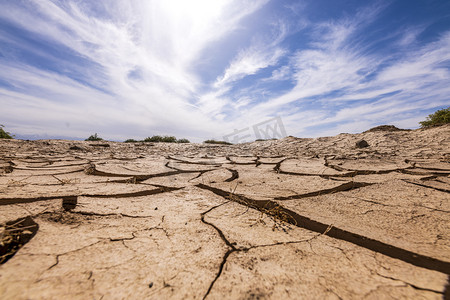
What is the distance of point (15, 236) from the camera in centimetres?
72

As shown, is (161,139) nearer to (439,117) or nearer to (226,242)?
(226,242)

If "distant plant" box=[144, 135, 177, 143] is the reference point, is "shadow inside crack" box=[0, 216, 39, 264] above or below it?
below

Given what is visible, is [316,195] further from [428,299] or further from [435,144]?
[435,144]

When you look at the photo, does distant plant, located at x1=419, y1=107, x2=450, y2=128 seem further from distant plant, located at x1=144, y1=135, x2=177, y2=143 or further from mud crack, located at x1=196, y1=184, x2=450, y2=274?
distant plant, located at x1=144, y1=135, x2=177, y2=143

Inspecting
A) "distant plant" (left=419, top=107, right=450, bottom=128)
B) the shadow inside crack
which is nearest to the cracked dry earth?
the shadow inside crack

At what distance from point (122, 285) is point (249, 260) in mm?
409

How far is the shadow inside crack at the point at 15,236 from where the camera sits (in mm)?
630

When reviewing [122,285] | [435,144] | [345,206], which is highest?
[435,144]

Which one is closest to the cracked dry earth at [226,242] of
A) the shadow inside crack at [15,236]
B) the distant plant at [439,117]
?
the shadow inside crack at [15,236]

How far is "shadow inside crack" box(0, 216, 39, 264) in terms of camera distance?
630mm

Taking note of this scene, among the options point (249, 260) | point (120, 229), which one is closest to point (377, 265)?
point (249, 260)

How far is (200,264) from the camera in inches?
25.2

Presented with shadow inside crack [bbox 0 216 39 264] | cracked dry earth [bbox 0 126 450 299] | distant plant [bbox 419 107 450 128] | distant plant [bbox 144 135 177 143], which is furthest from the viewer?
distant plant [bbox 144 135 177 143]

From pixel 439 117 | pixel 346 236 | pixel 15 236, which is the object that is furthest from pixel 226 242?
pixel 439 117
